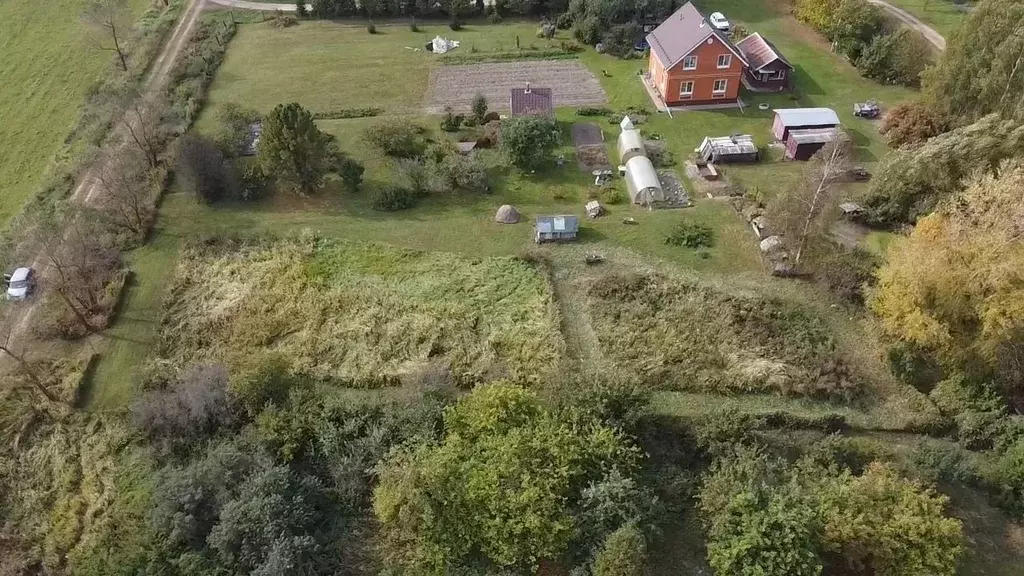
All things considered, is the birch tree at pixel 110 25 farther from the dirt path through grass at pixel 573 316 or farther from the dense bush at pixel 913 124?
the dense bush at pixel 913 124

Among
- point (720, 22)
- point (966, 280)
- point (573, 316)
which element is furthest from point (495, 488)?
point (720, 22)

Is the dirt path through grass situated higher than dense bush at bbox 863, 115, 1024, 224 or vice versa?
dense bush at bbox 863, 115, 1024, 224

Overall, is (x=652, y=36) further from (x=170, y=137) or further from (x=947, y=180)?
(x=170, y=137)

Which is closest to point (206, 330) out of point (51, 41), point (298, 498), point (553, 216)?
point (298, 498)

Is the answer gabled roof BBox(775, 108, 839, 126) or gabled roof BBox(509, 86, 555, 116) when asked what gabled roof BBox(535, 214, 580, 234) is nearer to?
gabled roof BBox(509, 86, 555, 116)

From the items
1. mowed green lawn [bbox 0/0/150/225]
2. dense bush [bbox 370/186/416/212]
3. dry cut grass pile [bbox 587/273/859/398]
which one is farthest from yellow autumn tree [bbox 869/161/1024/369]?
mowed green lawn [bbox 0/0/150/225]

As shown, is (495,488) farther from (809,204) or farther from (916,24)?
(916,24)
